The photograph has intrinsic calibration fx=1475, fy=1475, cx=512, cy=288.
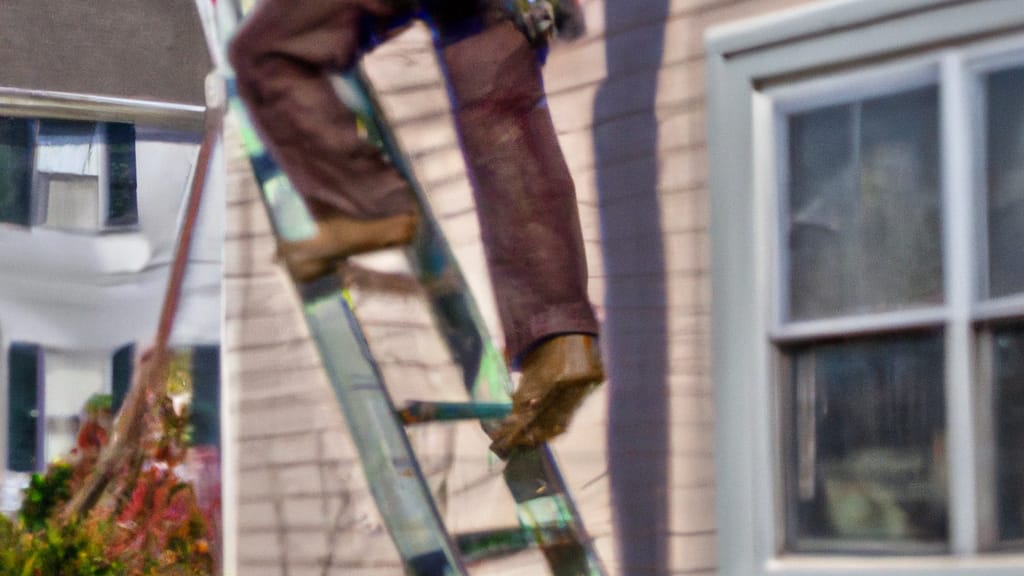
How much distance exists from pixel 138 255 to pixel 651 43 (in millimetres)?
1698

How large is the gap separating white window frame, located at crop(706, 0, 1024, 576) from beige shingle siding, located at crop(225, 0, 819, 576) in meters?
0.05

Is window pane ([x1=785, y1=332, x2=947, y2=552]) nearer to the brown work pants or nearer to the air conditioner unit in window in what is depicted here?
the brown work pants

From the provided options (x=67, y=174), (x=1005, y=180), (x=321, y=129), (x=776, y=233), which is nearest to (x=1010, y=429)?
(x=1005, y=180)

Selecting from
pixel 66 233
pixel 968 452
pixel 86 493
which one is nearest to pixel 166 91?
pixel 66 233

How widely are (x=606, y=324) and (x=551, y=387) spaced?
0.20 metres

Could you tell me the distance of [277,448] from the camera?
3.83 metres

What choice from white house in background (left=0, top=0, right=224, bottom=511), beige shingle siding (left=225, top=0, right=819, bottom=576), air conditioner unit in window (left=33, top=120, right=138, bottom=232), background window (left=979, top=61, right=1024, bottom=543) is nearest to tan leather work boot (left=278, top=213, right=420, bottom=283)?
beige shingle siding (left=225, top=0, right=819, bottom=576)

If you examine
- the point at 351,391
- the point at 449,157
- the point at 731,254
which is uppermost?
the point at 449,157

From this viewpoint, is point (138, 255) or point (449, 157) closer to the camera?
point (449, 157)

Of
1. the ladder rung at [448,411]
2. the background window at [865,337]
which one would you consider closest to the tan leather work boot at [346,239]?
the ladder rung at [448,411]

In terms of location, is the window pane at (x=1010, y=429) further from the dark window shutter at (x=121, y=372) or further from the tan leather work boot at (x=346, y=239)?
the dark window shutter at (x=121, y=372)

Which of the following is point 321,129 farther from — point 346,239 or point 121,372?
point 121,372

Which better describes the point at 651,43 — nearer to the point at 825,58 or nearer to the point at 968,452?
the point at 825,58

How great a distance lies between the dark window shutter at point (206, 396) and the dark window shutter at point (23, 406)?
0.46 metres
